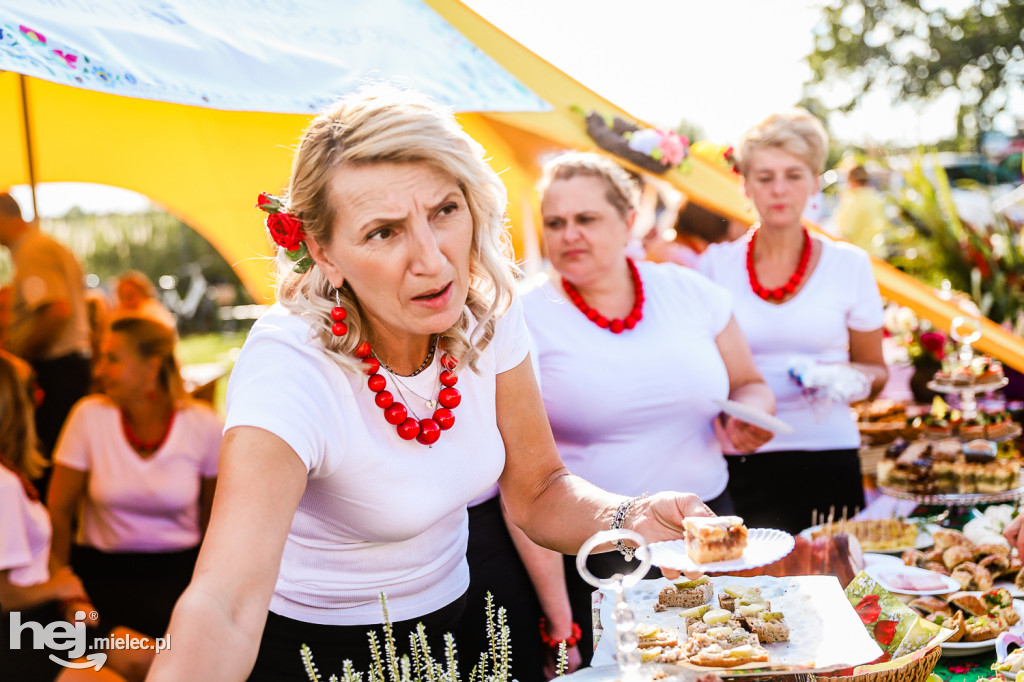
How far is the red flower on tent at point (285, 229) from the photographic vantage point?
1497 millimetres

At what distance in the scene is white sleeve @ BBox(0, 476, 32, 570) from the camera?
259 centimetres

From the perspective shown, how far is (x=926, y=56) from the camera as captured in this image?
22.2 metres

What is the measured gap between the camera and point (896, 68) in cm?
2259

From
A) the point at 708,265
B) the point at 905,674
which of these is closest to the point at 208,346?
the point at 708,265

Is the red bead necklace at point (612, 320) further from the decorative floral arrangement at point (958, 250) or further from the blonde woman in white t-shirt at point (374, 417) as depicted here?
the decorative floral arrangement at point (958, 250)

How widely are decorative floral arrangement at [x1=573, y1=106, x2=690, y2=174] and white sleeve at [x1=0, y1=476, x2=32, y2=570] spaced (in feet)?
7.48

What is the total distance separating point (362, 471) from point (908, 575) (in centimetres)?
142

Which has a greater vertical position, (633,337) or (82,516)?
(633,337)

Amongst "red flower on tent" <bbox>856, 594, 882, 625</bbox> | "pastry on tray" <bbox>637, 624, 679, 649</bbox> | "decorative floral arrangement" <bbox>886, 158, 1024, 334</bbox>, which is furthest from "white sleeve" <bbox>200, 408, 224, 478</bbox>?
"decorative floral arrangement" <bbox>886, 158, 1024, 334</bbox>

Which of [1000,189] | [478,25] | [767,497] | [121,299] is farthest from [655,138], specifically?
[1000,189]

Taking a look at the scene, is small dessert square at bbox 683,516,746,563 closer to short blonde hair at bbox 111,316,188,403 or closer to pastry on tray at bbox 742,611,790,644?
pastry on tray at bbox 742,611,790,644

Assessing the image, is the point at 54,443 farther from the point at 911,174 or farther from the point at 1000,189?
the point at 1000,189

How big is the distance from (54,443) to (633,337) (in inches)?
114

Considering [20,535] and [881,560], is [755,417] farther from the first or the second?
[20,535]
